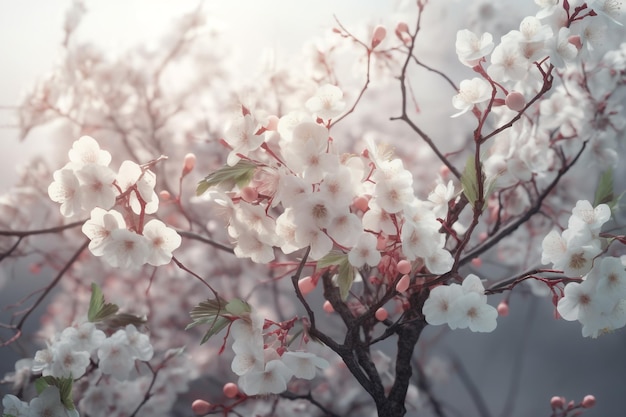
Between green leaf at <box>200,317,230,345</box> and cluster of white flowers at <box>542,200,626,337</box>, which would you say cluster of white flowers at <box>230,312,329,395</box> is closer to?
green leaf at <box>200,317,230,345</box>

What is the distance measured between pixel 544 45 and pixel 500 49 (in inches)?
1.4

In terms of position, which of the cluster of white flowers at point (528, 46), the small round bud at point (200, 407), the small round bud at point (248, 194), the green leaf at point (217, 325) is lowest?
the small round bud at point (200, 407)

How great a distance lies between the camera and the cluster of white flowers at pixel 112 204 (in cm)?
52

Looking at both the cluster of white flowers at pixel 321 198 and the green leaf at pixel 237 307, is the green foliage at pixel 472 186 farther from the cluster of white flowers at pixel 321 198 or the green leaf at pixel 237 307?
the green leaf at pixel 237 307

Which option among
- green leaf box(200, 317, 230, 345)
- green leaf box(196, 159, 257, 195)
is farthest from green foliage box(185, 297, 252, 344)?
green leaf box(196, 159, 257, 195)

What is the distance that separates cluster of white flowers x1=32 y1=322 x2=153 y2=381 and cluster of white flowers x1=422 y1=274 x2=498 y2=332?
13.6 inches

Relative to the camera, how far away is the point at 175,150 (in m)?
1.47

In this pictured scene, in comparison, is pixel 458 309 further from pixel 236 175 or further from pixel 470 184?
pixel 236 175

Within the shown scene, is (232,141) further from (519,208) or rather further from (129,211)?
(519,208)

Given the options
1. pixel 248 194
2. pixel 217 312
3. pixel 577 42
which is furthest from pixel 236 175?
pixel 577 42

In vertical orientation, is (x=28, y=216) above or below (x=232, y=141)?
above

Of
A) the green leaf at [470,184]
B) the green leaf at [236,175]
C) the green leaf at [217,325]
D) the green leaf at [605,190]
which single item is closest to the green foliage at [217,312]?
the green leaf at [217,325]

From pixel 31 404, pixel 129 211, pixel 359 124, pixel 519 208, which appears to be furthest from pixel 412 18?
pixel 359 124

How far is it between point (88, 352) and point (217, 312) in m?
0.22
